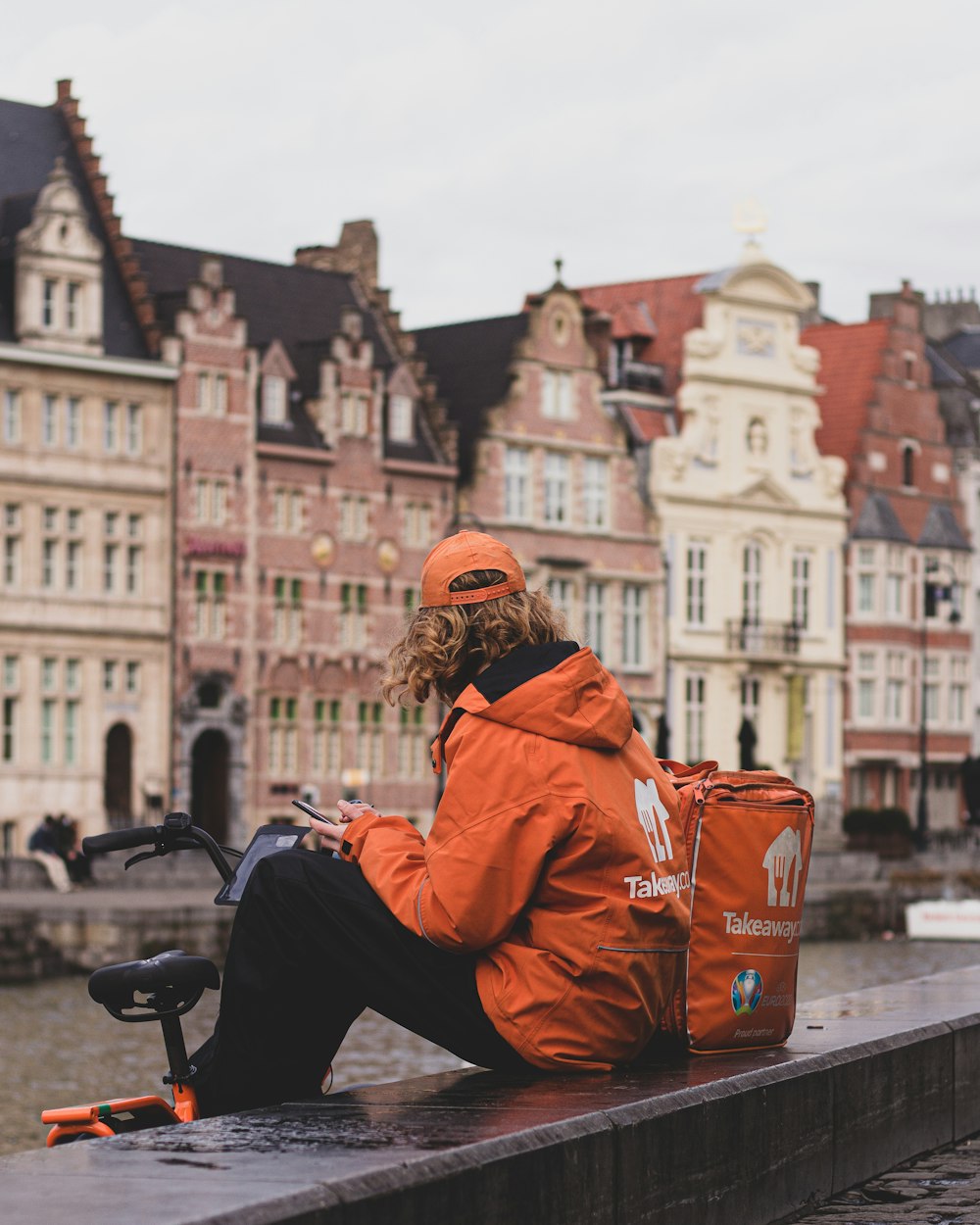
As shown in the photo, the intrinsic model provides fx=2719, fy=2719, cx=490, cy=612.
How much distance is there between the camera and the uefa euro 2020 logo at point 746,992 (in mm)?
5832

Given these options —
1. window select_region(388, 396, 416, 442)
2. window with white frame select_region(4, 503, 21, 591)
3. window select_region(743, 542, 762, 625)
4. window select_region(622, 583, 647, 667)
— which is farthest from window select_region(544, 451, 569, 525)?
window with white frame select_region(4, 503, 21, 591)

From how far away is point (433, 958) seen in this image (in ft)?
16.6

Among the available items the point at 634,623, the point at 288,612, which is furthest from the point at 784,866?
the point at 634,623

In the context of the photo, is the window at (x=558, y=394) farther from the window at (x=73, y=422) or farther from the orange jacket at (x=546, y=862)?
the orange jacket at (x=546, y=862)

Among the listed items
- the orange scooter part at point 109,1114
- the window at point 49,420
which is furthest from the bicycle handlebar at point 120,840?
the window at point 49,420

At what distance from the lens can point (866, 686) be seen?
59.0 metres

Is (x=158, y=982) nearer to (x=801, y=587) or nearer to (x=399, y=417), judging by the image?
(x=399, y=417)

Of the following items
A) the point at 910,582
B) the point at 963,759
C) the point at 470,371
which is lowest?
the point at 963,759

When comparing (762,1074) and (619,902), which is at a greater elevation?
(619,902)

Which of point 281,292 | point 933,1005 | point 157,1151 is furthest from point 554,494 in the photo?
point 157,1151

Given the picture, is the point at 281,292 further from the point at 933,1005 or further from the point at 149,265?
the point at 933,1005

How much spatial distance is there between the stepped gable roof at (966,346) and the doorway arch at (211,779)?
3031cm

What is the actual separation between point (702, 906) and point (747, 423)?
5087cm

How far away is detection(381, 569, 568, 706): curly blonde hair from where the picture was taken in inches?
206
